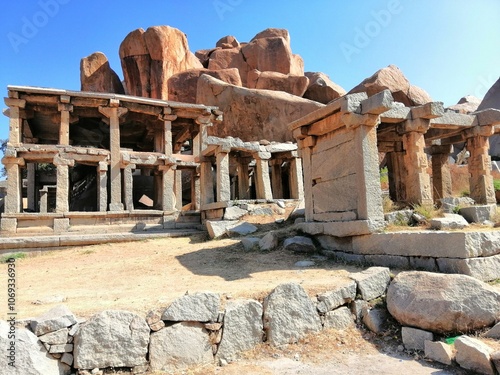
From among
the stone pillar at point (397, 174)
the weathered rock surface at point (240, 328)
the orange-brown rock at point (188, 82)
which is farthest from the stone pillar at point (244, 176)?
the weathered rock surface at point (240, 328)

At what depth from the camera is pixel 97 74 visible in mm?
27672

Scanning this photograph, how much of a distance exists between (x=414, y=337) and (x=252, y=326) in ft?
6.37

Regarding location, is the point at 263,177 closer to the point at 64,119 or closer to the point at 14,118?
the point at 64,119

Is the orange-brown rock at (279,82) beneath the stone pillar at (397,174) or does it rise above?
above

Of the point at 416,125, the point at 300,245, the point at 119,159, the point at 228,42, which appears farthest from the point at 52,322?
the point at 228,42

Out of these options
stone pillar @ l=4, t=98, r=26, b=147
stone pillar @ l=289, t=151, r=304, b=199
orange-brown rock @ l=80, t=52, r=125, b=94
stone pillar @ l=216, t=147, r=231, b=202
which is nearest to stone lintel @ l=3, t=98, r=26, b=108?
stone pillar @ l=4, t=98, r=26, b=147

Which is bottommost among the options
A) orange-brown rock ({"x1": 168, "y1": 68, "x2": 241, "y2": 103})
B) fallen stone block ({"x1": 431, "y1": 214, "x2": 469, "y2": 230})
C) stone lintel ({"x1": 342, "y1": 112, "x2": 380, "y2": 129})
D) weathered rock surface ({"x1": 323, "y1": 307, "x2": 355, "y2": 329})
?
weathered rock surface ({"x1": 323, "y1": 307, "x2": 355, "y2": 329})

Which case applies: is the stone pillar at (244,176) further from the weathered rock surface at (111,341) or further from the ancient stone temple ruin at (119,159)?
the weathered rock surface at (111,341)

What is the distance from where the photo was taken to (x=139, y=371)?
3666 mm

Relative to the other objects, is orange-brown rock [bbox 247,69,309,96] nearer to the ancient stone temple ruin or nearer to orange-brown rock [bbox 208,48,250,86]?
orange-brown rock [bbox 208,48,250,86]

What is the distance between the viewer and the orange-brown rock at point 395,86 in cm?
2114

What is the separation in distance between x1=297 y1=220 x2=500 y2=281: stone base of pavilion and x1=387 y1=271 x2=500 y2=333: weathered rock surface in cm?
83

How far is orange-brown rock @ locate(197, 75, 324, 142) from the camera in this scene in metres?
21.2

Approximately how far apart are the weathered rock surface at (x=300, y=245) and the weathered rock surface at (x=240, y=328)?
137 inches
